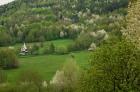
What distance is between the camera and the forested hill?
134 m

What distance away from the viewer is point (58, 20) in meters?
173

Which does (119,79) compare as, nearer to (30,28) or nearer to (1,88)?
(1,88)

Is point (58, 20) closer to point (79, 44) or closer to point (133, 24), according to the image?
point (79, 44)

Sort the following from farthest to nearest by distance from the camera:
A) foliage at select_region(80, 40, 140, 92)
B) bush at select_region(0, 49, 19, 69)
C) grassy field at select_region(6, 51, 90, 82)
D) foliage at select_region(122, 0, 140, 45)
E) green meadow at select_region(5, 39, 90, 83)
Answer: bush at select_region(0, 49, 19, 69)
grassy field at select_region(6, 51, 90, 82)
green meadow at select_region(5, 39, 90, 83)
foliage at select_region(80, 40, 140, 92)
foliage at select_region(122, 0, 140, 45)

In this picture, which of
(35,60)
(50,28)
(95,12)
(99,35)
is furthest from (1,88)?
(95,12)

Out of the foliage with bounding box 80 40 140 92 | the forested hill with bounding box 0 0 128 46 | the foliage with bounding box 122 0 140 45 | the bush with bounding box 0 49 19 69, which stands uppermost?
the foliage with bounding box 122 0 140 45

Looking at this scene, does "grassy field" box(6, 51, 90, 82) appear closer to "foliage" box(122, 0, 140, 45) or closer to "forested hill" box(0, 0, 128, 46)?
"forested hill" box(0, 0, 128, 46)

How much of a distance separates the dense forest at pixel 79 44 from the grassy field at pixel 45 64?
39.6 inches

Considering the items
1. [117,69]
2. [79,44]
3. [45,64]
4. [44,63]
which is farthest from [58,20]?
[117,69]

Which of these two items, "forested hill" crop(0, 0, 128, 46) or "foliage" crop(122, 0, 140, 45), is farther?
"forested hill" crop(0, 0, 128, 46)

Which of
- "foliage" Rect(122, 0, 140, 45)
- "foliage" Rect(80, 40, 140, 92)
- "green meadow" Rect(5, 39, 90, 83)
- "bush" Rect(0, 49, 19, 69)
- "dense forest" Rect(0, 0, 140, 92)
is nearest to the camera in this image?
"foliage" Rect(122, 0, 140, 45)

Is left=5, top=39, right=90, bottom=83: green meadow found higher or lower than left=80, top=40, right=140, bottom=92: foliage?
lower

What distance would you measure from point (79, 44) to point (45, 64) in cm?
1956

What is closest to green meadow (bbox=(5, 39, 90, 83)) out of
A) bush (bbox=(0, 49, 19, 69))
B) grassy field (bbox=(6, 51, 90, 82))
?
grassy field (bbox=(6, 51, 90, 82))
